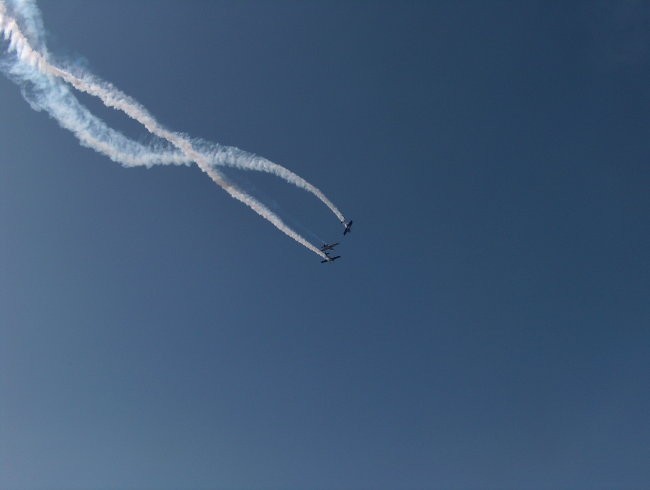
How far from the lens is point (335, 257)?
5947 cm

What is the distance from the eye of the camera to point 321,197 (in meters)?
54.6

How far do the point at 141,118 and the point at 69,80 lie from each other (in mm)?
5511

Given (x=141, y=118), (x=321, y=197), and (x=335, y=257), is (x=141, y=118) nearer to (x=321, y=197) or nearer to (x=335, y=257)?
(x=321, y=197)

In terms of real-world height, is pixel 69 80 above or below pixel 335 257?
below

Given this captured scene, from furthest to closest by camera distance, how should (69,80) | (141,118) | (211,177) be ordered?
1. (211,177)
2. (141,118)
3. (69,80)

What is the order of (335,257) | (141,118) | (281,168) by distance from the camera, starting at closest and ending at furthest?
(141,118) < (281,168) < (335,257)

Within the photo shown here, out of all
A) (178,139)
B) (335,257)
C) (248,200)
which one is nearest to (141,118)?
(178,139)

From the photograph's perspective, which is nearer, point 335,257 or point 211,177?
point 211,177

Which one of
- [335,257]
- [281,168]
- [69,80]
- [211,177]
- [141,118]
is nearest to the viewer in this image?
[69,80]

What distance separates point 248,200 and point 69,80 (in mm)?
17559

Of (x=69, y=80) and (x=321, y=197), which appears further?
(x=321, y=197)

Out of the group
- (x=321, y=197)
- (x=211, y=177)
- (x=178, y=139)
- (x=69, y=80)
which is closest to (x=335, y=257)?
(x=321, y=197)

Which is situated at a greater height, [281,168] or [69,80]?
[281,168]

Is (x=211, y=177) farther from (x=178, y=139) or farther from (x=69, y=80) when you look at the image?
(x=69, y=80)
